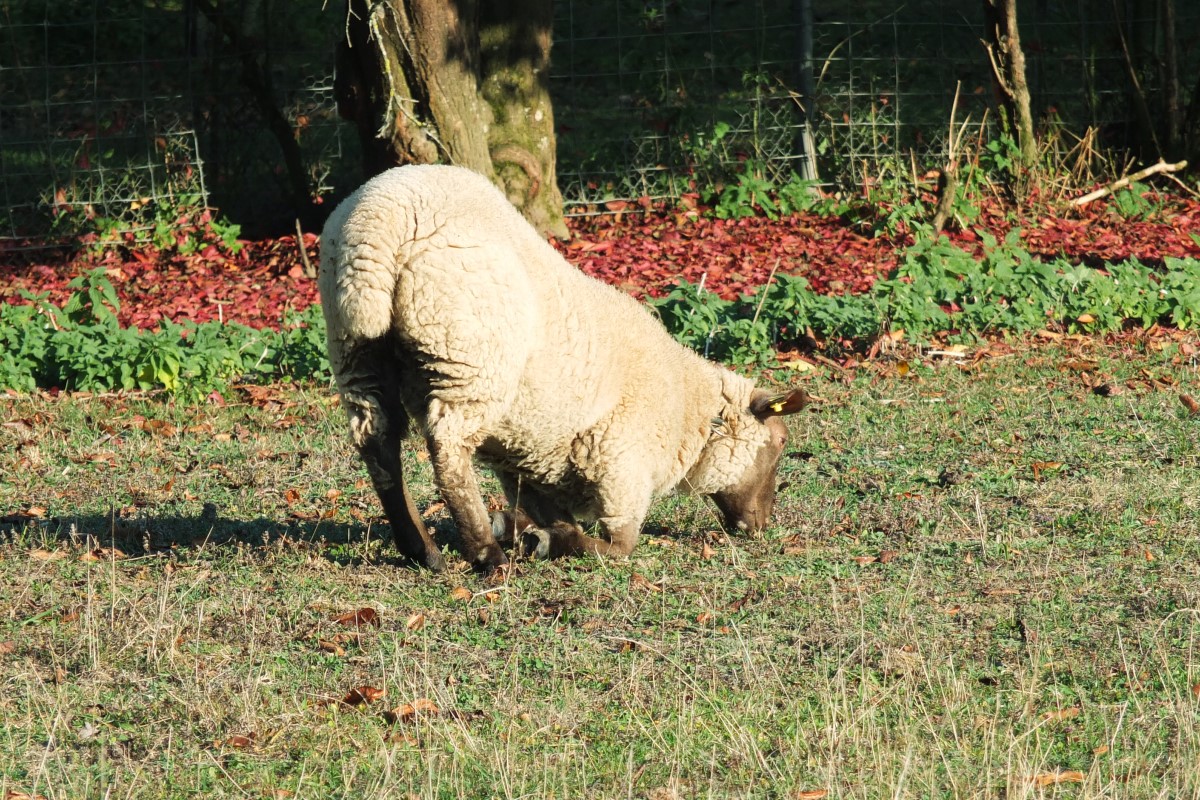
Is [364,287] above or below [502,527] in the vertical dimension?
above

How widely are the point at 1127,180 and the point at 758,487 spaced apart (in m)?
8.60

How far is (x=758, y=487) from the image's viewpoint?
677 cm

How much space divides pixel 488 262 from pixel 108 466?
3476mm

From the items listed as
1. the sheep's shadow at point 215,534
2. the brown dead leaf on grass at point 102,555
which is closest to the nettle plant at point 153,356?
the sheep's shadow at point 215,534

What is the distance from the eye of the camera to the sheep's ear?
6766mm

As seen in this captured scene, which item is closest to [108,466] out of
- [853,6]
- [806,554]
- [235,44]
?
[806,554]

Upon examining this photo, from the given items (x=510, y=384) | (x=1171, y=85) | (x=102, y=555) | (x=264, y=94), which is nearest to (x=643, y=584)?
(x=510, y=384)

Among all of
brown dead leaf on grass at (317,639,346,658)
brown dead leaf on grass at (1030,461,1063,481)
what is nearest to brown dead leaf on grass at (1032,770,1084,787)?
brown dead leaf on grass at (317,639,346,658)

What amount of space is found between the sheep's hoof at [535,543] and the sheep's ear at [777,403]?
1334 mm

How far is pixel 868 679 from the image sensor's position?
183 inches

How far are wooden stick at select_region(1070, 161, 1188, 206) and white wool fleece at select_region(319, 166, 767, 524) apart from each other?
26.9 ft

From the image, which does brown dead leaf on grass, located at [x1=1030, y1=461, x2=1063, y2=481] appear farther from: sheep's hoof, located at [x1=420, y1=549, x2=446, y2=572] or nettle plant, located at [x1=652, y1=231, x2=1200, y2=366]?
sheep's hoof, located at [x1=420, y1=549, x2=446, y2=572]

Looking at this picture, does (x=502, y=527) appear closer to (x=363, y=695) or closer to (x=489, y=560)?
(x=489, y=560)

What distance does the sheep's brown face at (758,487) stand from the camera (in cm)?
675
